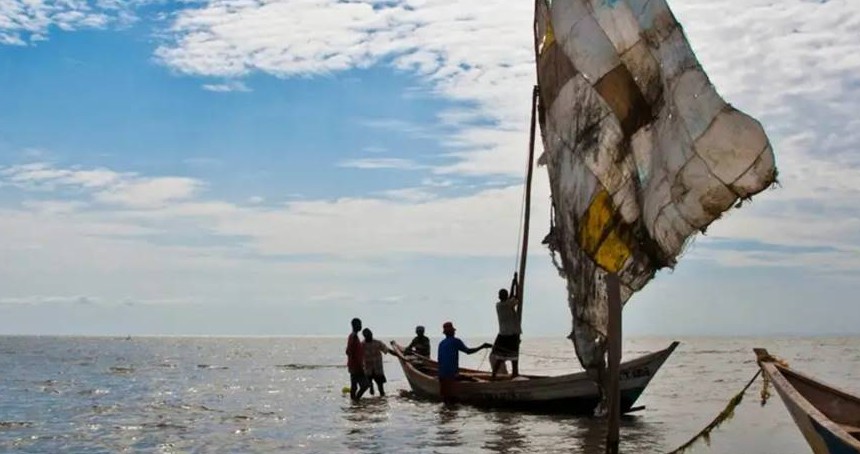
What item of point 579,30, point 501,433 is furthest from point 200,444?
point 579,30

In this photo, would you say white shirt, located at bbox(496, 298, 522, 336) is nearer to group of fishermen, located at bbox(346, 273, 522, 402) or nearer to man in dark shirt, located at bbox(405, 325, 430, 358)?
group of fishermen, located at bbox(346, 273, 522, 402)

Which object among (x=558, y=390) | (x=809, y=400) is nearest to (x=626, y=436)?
(x=558, y=390)

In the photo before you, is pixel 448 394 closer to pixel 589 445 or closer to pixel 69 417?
pixel 589 445

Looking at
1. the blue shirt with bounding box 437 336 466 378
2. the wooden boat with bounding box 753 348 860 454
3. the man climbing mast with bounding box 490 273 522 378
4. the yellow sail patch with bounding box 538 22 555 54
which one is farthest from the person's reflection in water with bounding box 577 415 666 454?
the yellow sail patch with bounding box 538 22 555 54

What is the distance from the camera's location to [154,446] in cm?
1927

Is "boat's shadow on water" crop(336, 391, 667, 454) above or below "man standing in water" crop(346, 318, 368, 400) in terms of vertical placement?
below

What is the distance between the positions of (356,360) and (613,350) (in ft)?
48.2

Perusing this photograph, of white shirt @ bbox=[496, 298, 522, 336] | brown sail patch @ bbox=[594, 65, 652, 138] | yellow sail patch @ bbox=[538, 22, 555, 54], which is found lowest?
white shirt @ bbox=[496, 298, 522, 336]

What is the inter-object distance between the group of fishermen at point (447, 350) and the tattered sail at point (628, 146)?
7.66 metres

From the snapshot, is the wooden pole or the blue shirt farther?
the blue shirt

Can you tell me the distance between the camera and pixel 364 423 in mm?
22078

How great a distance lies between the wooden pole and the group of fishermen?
772 centimetres

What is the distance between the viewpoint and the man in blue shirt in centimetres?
2219

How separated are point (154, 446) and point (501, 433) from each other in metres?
6.97
